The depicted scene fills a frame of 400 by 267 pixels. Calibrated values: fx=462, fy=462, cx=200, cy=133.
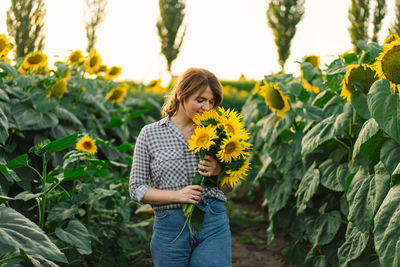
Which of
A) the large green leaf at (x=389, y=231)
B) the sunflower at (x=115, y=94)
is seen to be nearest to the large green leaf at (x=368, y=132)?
the large green leaf at (x=389, y=231)

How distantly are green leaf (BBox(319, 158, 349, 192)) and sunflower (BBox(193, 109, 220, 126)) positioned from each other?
3.29ft

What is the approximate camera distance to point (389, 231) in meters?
1.83

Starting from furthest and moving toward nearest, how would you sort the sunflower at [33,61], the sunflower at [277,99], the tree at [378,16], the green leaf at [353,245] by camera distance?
the tree at [378,16], the sunflower at [33,61], the sunflower at [277,99], the green leaf at [353,245]

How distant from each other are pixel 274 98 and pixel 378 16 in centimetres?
Result: 954

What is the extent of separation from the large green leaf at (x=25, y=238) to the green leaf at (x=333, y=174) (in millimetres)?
1706

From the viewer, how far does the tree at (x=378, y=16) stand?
37.2 ft

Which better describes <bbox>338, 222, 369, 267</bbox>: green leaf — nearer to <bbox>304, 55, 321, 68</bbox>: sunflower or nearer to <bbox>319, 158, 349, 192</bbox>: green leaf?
<bbox>319, 158, 349, 192</bbox>: green leaf

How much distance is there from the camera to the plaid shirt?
2188 millimetres

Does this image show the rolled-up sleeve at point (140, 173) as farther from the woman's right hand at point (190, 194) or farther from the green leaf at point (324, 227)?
the green leaf at point (324, 227)

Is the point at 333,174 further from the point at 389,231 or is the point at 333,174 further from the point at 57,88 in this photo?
the point at 57,88

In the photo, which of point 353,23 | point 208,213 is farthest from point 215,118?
point 353,23

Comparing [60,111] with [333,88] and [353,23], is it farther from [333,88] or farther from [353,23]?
[353,23]

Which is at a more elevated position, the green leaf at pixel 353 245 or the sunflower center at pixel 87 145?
the sunflower center at pixel 87 145

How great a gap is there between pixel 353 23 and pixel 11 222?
10298 millimetres
